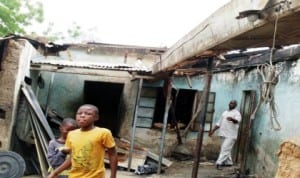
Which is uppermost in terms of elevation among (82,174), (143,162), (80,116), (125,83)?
(125,83)

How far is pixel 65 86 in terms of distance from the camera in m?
12.9

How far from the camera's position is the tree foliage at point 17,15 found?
1794cm

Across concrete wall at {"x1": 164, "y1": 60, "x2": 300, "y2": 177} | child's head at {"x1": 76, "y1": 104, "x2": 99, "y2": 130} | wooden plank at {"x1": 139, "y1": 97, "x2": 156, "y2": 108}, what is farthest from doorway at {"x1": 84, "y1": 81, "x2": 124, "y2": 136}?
child's head at {"x1": 76, "y1": 104, "x2": 99, "y2": 130}

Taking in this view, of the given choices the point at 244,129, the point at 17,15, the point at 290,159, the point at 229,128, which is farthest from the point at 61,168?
the point at 17,15

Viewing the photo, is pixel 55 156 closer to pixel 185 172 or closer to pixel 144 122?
pixel 185 172

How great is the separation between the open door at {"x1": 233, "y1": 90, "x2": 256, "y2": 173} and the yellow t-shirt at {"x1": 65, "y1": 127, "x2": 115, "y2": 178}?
22.5 feet

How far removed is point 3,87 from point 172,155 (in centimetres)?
596

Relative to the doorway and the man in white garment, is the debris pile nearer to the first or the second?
the man in white garment

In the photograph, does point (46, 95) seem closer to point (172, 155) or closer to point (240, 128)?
point (172, 155)

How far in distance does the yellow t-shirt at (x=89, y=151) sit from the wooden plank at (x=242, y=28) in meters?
1.56

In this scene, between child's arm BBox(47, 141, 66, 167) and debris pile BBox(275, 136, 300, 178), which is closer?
debris pile BBox(275, 136, 300, 178)

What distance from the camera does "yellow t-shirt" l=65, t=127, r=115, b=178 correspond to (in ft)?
13.0

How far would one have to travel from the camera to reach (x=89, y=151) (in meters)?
3.94

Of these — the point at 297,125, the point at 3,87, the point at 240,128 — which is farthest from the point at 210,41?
the point at 240,128
